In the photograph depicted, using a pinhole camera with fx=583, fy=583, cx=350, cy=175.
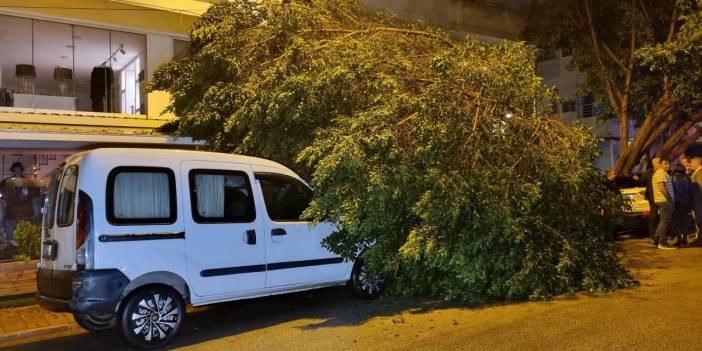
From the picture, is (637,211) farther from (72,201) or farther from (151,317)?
(72,201)

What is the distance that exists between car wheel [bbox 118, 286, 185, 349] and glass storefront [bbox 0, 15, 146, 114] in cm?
735

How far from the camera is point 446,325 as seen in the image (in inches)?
240

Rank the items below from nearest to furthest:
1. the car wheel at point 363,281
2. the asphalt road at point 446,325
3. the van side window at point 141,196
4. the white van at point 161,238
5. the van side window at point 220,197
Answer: the asphalt road at point 446,325 → the white van at point 161,238 → the van side window at point 141,196 → the van side window at point 220,197 → the car wheel at point 363,281

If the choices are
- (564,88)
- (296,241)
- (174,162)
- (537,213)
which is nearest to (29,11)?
(174,162)

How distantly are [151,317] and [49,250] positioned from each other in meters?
1.30

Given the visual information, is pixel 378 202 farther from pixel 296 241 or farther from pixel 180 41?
pixel 180 41

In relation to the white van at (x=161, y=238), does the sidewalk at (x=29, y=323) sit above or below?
below

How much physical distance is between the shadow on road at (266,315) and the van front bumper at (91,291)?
69cm

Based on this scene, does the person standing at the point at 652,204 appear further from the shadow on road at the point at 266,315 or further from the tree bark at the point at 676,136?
the tree bark at the point at 676,136

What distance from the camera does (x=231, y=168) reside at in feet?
21.6

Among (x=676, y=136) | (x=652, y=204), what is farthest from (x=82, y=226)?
(x=676, y=136)

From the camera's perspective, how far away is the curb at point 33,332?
264 inches

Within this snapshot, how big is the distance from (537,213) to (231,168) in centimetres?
374

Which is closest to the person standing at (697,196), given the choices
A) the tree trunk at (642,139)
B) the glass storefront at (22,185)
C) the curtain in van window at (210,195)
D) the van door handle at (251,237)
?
the tree trunk at (642,139)
